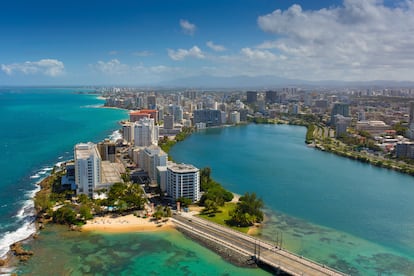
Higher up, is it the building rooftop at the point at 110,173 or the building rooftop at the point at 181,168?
the building rooftop at the point at 181,168

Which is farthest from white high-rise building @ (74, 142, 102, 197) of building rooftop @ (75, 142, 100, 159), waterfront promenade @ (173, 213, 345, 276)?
waterfront promenade @ (173, 213, 345, 276)

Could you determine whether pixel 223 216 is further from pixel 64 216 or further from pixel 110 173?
pixel 110 173

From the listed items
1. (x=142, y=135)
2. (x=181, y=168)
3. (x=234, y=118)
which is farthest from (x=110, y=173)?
(x=234, y=118)

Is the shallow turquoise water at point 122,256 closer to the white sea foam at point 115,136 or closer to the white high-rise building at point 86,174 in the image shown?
the white high-rise building at point 86,174

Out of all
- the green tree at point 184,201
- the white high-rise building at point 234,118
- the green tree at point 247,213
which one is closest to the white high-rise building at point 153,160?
the green tree at point 184,201

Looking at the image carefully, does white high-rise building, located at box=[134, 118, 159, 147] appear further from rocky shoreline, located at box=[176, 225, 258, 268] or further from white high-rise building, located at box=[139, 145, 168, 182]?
rocky shoreline, located at box=[176, 225, 258, 268]
